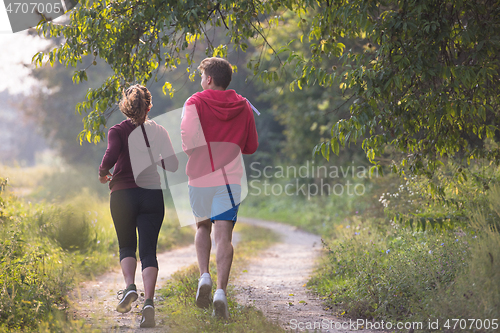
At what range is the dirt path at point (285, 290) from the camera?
4031 mm

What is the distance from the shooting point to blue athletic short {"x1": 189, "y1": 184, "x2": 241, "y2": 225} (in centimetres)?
368

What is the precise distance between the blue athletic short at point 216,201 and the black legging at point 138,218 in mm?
359

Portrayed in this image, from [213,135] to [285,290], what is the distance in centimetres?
293

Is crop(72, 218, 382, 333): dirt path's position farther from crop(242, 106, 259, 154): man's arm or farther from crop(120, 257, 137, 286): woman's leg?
crop(242, 106, 259, 154): man's arm

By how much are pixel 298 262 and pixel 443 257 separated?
4.34 m

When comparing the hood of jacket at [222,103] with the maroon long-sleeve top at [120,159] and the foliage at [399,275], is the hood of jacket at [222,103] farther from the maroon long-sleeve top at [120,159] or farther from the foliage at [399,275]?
the foliage at [399,275]

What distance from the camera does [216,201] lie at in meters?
3.71

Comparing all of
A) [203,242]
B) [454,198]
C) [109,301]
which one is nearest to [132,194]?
[203,242]

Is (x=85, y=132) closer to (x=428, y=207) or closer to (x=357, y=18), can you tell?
(x=357, y=18)

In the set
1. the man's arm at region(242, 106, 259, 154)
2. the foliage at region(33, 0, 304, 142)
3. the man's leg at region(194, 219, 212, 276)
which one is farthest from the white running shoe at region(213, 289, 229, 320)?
the foliage at region(33, 0, 304, 142)

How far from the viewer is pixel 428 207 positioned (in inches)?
225

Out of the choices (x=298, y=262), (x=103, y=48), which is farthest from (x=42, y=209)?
(x=298, y=262)

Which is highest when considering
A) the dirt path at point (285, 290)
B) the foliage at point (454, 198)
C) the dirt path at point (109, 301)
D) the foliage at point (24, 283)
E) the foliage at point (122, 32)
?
the foliage at point (122, 32)

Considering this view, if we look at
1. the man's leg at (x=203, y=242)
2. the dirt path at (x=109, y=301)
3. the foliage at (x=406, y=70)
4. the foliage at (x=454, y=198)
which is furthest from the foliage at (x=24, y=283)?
the foliage at (x=454, y=198)
